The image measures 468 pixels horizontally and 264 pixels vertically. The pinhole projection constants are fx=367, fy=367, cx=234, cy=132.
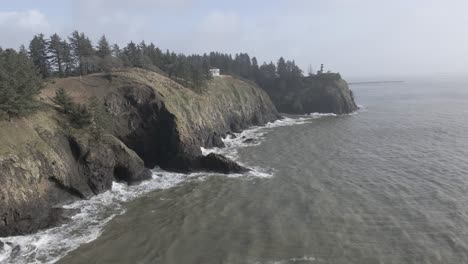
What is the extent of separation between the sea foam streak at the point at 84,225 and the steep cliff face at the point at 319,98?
8969cm

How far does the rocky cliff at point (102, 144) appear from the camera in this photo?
40.7 meters

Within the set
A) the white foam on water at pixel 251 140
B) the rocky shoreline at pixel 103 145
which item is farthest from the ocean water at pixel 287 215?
the rocky shoreline at pixel 103 145

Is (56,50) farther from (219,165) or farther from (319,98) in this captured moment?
(319,98)

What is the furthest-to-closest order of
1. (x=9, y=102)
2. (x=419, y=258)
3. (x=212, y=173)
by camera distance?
(x=212, y=173) → (x=9, y=102) → (x=419, y=258)

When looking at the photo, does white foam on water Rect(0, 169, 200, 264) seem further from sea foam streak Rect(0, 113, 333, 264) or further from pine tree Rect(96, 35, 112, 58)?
pine tree Rect(96, 35, 112, 58)

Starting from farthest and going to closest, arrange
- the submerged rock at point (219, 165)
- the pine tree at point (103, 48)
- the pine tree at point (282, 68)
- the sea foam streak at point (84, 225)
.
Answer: the pine tree at point (282, 68) < the pine tree at point (103, 48) < the submerged rock at point (219, 165) < the sea foam streak at point (84, 225)

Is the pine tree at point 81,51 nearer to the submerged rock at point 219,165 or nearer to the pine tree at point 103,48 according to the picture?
the pine tree at point 103,48

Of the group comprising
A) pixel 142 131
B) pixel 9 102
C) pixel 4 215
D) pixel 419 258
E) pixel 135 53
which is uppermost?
pixel 135 53

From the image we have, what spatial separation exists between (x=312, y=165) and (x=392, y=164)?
43.5 feet

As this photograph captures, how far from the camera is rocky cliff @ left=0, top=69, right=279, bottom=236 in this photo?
40719 mm

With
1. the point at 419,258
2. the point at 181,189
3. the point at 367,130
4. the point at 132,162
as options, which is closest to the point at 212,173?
→ the point at 181,189

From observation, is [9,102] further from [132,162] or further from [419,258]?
[419,258]

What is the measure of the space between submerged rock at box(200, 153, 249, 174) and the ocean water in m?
Answer: 2.01

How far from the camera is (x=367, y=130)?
98.6 m
